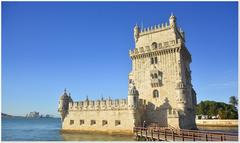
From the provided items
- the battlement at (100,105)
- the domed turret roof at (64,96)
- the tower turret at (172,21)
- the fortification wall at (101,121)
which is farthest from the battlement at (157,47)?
the domed turret roof at (64,96)

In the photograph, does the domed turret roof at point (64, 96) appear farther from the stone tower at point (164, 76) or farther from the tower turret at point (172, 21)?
the tower turret at point (172, 21)

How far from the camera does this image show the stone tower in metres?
28.6

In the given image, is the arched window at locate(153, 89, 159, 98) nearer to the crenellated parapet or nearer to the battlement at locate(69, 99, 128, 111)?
the battlement at locate(69, 99, 128, 111)

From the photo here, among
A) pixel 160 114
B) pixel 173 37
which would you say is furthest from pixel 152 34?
pixel 160 114

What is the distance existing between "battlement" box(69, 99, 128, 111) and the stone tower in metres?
2.76

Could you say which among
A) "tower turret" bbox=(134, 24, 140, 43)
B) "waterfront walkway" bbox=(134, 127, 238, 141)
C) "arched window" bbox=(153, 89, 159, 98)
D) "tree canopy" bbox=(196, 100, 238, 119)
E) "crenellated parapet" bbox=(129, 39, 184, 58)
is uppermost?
"tower turret" bbox=(134, 24, 140, 43)

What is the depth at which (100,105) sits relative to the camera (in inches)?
1222

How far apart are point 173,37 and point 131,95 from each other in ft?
27.0

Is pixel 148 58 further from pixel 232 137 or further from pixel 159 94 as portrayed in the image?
pixel 232 137

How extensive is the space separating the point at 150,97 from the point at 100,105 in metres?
5.58

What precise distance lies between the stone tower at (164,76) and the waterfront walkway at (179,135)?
347 centimetres

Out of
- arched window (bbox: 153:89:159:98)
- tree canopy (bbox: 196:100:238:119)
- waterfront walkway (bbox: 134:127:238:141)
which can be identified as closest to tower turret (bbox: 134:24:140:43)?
arched window (bbox: 153:89:159:98)

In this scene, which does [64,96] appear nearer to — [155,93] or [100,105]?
[100,105]

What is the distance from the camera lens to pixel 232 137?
63.0 feet
